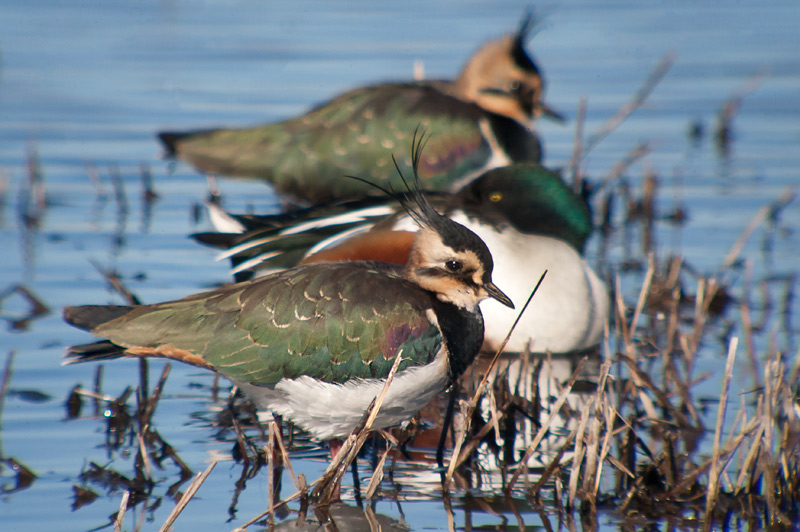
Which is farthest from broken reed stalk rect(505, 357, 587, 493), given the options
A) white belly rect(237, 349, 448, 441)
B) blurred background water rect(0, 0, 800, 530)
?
white belly rect(237, 349, 448, 441)

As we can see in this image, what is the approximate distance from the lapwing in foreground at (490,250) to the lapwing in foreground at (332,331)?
3.97ft

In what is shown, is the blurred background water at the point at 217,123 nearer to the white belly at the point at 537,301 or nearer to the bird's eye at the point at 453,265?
the white belly at the point at 537,301

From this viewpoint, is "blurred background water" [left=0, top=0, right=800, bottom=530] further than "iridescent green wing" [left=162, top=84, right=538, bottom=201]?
No

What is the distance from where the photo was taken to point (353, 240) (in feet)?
18.9

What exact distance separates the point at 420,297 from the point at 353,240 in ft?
4.71

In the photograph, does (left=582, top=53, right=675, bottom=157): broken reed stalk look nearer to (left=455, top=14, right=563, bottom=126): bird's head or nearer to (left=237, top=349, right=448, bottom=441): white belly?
(left=455, top=14, right=563, bottom=126): bird's head

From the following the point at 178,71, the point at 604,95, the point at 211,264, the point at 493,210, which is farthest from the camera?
the point at 178,71

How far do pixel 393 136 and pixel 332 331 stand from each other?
11.2 feet

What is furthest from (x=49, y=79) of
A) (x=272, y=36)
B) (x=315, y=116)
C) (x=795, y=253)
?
(x=795, y=253)

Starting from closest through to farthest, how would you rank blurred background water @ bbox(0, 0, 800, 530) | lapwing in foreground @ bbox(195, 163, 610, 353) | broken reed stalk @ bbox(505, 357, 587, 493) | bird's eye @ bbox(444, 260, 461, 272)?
broken reed stalk @ bbox(505, 357, 587, 493) < bird's eye @ bbox(444, 260, 461, 272) < blurred background water @ bbox(0, 0, 800, 530) < lapwing in foreground @ bbox(195, 163, 610, 353)

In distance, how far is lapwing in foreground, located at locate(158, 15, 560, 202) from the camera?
747cm

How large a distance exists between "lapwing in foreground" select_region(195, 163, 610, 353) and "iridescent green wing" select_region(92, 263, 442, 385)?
1330 mm

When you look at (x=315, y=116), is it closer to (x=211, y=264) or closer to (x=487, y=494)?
(x=211, y=264)

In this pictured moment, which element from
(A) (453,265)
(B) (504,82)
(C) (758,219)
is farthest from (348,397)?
(B) (504,82)
